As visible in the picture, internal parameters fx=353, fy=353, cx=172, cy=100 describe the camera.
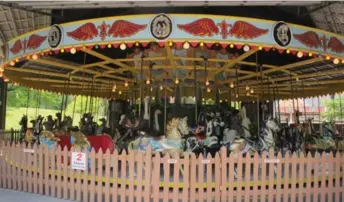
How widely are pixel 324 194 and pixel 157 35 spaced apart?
4.10m

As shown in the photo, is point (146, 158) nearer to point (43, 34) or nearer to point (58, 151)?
point (58, 151)

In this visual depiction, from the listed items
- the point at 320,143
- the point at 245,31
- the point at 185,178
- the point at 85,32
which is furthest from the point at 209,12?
the point at 320,143

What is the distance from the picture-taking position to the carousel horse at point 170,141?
6895mm

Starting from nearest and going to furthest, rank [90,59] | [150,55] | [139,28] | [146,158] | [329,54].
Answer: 1. [146,158]
2. [139,28]
3. [329,54]
4. [150,55]
5. [90,59]

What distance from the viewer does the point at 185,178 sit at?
226 inches

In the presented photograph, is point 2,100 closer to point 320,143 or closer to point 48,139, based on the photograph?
point 48,139

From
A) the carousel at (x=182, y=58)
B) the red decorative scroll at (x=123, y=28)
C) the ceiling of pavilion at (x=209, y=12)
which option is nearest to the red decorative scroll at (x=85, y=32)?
the carousel at (x=182, y=58)

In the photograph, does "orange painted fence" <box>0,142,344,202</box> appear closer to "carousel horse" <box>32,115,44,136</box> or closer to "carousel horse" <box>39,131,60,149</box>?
"carousel horse" <box>39,131,60,149</box>

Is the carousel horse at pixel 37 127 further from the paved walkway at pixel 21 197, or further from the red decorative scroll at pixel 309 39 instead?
the red decorative scroll at pixel 309 39

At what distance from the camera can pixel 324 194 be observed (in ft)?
20.7

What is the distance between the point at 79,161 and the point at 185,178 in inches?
76.6

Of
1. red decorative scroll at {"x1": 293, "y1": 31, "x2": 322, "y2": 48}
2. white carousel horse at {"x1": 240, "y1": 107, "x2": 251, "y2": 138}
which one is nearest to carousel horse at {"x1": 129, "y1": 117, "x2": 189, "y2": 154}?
white carousel horse at {"x1": 240, "y1": 107, "x2": 251, "y2": 138}

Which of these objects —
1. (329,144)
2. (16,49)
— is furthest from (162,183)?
(329,144)

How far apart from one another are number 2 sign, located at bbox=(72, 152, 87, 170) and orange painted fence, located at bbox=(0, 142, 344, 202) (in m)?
0.11
